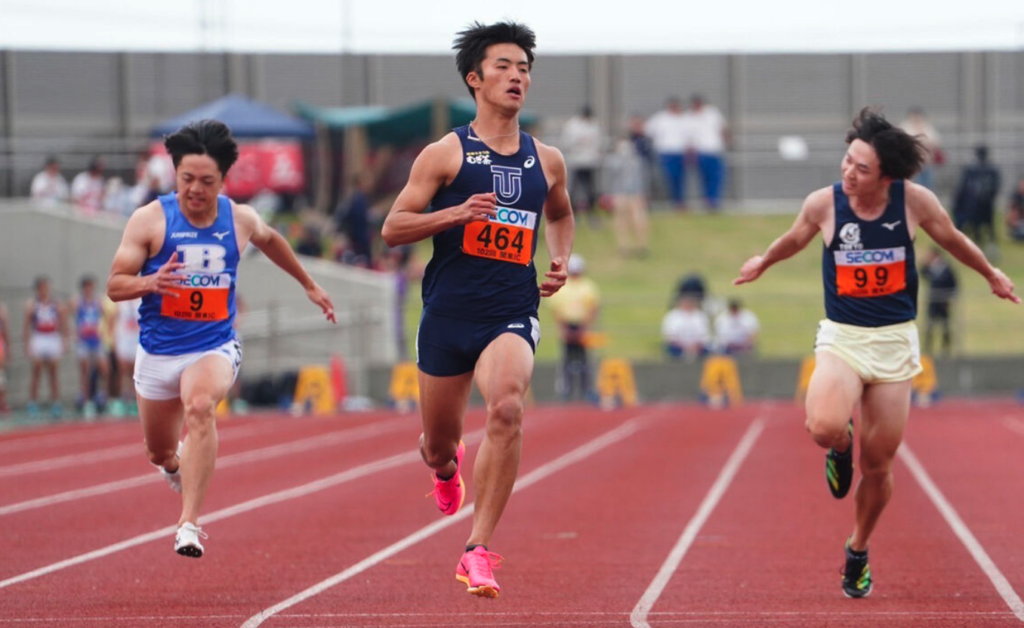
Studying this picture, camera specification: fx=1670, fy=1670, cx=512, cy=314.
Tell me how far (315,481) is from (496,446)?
725 cm

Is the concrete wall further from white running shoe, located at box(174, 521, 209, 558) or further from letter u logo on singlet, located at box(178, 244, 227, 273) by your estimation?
white running shoe, located at box(174, 521, 209, 558)

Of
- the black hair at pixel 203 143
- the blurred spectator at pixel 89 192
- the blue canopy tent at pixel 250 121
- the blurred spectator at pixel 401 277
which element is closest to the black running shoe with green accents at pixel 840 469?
the black hair at pixel 203 143

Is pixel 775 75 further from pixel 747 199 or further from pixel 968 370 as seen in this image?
pixel 968 370

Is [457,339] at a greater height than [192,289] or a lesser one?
lesser

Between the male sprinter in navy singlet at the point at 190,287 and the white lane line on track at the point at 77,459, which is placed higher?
the male sprinter in navy singlet at the point at 190,287

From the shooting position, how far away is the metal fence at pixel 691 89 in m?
35.1

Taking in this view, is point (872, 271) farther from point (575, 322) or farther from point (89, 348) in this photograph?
point (89, 348)

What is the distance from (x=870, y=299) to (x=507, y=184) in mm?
1958

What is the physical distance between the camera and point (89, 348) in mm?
22359

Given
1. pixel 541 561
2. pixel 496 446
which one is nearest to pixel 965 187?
pixel 541 561

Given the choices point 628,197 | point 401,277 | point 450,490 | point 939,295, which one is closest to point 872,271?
point 450,490

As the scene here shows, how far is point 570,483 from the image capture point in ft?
44.0

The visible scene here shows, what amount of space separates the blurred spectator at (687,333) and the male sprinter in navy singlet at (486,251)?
17.6m

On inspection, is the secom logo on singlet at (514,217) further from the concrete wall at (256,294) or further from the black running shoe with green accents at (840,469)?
the concrete wall at (256,294)
